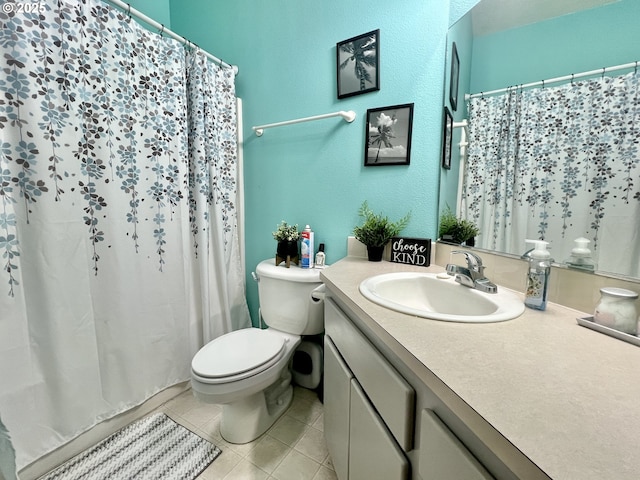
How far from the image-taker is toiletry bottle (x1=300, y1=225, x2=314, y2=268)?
138 centimetres

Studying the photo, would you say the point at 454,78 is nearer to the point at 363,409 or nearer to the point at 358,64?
the point at 358,64

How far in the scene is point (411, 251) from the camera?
1.16 meters

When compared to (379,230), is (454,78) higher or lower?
higher

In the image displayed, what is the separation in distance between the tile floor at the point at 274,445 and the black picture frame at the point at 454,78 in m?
1.57

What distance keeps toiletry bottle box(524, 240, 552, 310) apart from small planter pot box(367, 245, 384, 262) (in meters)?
0.57

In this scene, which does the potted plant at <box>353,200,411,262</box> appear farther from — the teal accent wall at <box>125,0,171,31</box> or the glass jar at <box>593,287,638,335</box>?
the teal accent wall at <box>125,0,171,31</box>

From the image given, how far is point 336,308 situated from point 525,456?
625 mm

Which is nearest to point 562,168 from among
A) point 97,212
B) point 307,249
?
point 307,249

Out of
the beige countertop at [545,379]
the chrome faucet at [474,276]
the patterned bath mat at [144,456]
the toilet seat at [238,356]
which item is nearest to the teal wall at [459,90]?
the chrome faucet at [474,276]

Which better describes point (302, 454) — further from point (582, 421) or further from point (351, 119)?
point (351, 119)

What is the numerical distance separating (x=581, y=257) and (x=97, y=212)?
1.67 metres

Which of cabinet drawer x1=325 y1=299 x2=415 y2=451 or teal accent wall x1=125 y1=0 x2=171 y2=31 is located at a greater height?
teal accent wall x1=125 y1=0 x2=171 y2=31

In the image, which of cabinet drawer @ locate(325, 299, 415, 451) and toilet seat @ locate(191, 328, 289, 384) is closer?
cabinet drawer @ locate(325, 299, 415, 451)

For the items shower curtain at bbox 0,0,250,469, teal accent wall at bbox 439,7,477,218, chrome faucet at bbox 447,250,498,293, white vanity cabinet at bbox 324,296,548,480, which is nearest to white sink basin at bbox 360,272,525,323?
chrome faucet at bbox 447,250,498,293
